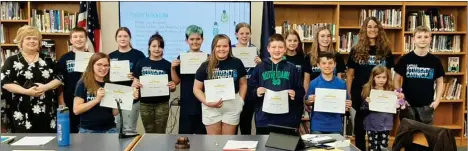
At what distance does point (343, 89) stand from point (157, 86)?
1.68 metres

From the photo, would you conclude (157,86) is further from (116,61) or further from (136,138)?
(136,138)

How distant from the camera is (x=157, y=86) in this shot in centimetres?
434

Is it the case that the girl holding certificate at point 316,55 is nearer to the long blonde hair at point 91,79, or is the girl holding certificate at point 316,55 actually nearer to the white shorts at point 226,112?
the white shorts at point 226,112

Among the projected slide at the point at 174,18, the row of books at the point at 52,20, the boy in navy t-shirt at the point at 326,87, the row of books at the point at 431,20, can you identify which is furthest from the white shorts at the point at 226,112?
the row of books at the point at 431,20

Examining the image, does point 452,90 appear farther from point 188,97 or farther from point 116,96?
point 116,96

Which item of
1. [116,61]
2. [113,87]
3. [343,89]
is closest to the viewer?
[113,87]

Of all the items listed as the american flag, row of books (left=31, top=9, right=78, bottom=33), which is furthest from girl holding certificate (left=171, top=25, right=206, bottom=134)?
row of books (left=31, top=9, right=78, bottom=33)

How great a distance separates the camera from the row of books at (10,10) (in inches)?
221

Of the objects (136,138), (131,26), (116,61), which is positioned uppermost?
(131,26)

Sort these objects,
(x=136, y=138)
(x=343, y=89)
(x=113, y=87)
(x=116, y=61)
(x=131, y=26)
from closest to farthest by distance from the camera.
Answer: (x=136, y=138), (x=113, y=87), (x=343, y=89), (x=116, y=61), (x=131, y=26)

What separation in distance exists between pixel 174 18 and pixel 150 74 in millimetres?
1540

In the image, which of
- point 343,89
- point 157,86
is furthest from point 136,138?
point 343,89

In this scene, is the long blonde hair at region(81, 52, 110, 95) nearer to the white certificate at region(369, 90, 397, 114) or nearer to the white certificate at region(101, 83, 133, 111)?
the white certificate at region(101, 83, 133, 111)

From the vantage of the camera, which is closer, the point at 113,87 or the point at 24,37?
the point at 113,87
